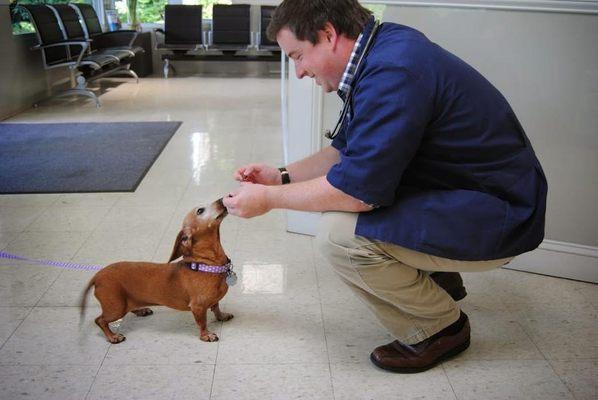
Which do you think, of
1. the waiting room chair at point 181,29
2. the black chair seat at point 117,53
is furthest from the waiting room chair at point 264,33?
the black chair seat at point 117,53

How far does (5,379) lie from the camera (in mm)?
1448

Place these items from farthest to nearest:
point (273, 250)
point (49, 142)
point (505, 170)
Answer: point (49, 142)
point (273, 250)
point (505, 170)

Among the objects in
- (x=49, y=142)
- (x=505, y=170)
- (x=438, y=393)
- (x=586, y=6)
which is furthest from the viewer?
(x=49, y=142)

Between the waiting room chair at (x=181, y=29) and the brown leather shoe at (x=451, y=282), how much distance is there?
6609mm

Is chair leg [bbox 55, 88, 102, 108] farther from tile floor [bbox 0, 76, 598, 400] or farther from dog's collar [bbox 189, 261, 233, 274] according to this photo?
dog's collar [bbox 189, 261, 233, 274]

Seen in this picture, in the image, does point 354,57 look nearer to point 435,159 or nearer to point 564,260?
point 435,159

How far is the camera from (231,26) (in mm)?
7832

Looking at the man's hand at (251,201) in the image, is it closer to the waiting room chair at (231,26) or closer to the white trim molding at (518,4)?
the white trim molding at (518,4)

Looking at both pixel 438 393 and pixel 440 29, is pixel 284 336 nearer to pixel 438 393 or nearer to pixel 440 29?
pixel 438 393

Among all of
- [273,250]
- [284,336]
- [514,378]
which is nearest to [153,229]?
[273,250]

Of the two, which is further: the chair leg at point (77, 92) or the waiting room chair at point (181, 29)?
the waiting room chair at point (181, 29)

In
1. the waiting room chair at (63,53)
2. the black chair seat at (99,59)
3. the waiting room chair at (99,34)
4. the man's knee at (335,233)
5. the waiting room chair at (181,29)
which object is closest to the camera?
the man's knee at (335,233)

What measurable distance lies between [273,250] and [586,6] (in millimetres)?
1364

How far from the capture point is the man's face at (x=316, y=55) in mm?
1280
